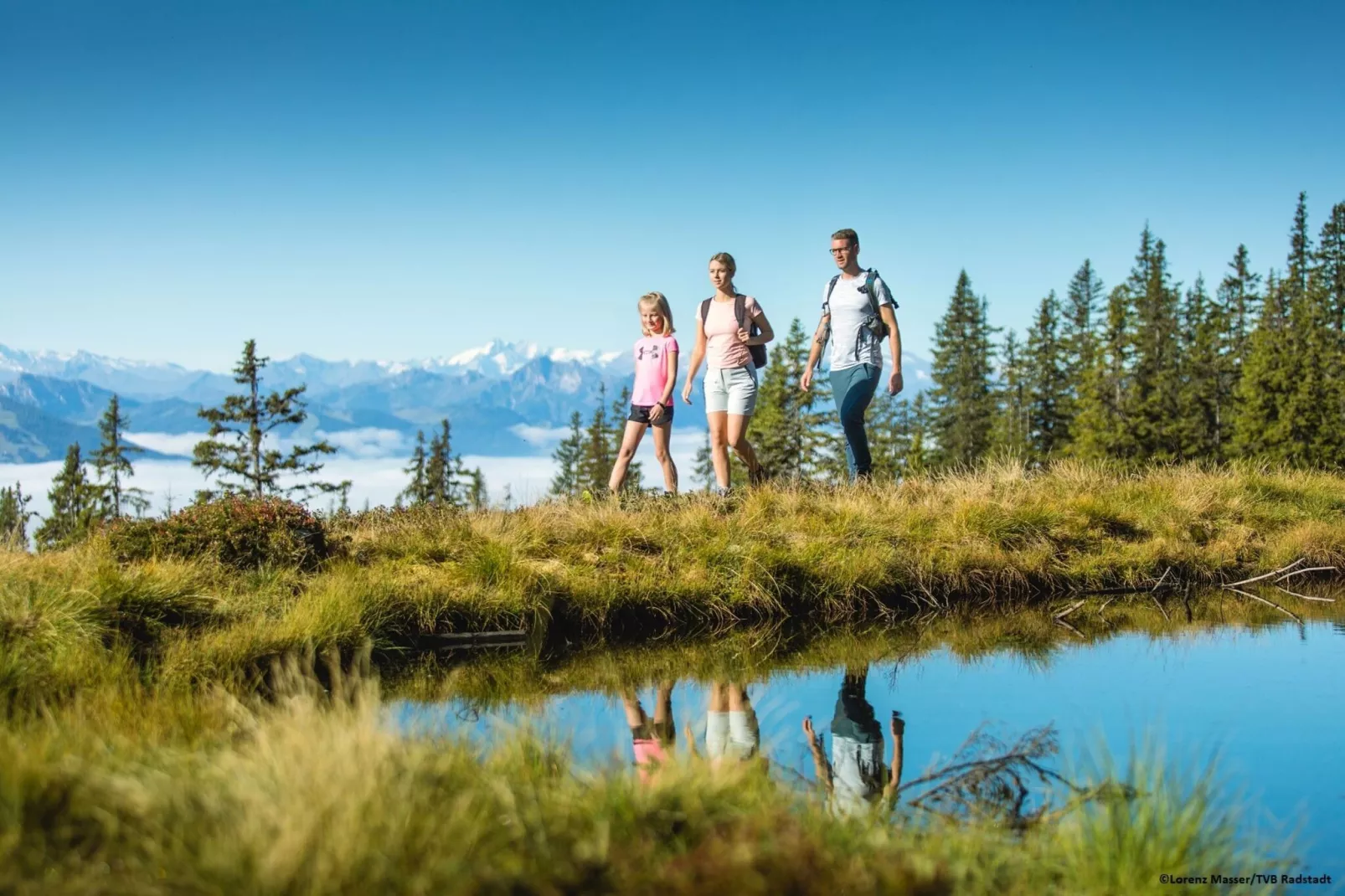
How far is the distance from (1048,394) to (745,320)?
59.1 m

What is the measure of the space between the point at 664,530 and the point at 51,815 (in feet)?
23.2

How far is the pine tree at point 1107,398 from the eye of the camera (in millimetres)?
52656

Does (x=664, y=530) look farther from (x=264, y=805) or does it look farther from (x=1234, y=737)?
(x=264, y=805)

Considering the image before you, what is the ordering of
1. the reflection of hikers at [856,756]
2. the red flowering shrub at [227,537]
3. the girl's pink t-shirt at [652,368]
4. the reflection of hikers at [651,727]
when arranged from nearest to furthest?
Result: the reflection of hikers at [856,756]
the reflection of hikers at [651,727]
the red flowering shrub at [227,537]
the girl's pink t-shirt at [652,368]

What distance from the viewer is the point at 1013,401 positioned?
7450 centimetres

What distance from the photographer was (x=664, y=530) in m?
10.2

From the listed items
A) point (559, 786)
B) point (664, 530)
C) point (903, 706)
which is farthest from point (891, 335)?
point (559, 786)

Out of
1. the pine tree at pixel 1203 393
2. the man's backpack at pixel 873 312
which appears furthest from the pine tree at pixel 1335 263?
the man's backpack at pixel 873 312

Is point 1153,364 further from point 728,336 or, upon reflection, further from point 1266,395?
point 728,336

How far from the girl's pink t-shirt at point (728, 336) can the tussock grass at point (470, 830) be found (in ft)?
25.6

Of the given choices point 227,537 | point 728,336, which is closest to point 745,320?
point 728,336

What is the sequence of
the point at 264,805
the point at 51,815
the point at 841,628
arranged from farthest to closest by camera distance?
1. the point at 841,628
2. the point at 51,815
3. the point at 264,805

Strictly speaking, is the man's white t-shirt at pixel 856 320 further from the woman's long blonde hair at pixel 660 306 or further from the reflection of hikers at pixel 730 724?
the reflection of hikers at pixel 730 724

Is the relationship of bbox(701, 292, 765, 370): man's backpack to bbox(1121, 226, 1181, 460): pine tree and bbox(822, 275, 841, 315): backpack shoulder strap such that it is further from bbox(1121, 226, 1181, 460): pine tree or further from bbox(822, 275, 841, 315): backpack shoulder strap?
bbox(1121, 226, 1181, 460): pine tree
